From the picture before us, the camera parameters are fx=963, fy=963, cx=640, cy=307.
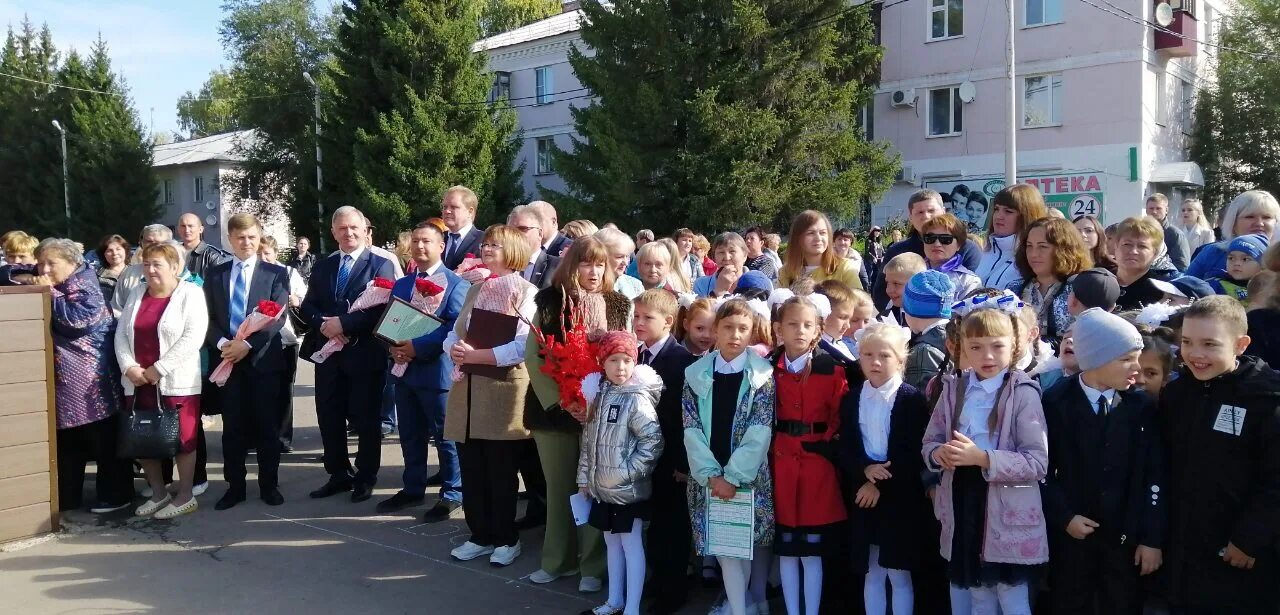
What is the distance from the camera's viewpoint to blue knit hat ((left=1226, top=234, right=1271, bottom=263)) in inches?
212

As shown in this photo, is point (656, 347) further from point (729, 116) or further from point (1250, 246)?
point (729, 116)

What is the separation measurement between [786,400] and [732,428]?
275 millimetres

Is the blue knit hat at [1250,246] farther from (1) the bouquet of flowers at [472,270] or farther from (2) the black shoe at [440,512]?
(2) the black shoe at [440,512]

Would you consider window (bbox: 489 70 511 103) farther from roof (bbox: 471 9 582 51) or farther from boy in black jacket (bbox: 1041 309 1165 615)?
boy in black jacket (bbox: 1041 309 1165 615)

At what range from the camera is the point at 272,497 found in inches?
270

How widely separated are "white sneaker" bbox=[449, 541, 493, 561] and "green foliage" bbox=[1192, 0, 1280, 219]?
83.6ft

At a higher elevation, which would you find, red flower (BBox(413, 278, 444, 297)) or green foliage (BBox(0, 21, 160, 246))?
green foliage (BBox(0, 21, 160, 246))

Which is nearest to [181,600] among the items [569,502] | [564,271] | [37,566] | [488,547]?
[37,566]

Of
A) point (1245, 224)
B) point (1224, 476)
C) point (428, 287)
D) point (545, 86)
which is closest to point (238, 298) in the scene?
point (428, 287)

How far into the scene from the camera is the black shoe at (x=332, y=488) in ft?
23.1

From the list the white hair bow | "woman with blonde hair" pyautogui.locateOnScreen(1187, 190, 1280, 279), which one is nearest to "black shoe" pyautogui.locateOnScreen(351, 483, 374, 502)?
the white hair bow

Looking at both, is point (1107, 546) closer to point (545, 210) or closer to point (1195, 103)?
point (545, 210)

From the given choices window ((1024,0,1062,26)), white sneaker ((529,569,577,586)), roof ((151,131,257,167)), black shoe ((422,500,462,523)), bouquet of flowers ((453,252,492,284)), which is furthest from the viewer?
roof ((151,131,257,167))

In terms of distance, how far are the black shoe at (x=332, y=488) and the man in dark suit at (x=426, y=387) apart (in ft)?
2.01
